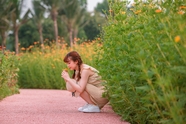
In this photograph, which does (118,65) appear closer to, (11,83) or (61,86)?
(11,83)

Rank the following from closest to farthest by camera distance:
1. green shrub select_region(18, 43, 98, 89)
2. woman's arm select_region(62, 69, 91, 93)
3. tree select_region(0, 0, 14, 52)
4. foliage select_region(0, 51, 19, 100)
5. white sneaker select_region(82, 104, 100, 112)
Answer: woman's arm select_region(62, 69, 91, 93) → white sneaker select_region(82, 104, 100, 112) → foliage select_region(0, 51, 19, 100) → green shrub select_region(18, 43, 98, 89) → tree select_region(0, 0, 14, 52)

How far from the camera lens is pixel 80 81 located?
623cm

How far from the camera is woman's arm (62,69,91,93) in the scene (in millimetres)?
6137

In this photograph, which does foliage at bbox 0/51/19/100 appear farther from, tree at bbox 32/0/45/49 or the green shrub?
tree at bbox 32/0/45/49

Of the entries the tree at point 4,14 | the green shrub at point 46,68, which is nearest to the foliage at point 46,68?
the green shrub at point 46,68

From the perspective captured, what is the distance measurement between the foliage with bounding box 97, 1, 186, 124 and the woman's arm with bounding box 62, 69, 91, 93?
36 cm

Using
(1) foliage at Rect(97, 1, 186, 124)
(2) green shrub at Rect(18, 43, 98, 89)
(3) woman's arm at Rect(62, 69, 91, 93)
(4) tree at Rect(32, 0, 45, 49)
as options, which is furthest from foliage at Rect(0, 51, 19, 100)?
(4) tree at Rect(32, 0, 45, 49)

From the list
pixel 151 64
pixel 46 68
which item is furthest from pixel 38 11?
pixel 151 64

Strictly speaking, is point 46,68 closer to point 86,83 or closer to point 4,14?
point 86,83

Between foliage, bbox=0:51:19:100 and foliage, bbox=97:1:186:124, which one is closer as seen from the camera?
foliage, bbox=97:1:186:124

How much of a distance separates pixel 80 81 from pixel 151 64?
2739 millimetres

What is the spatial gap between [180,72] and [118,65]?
59.2 inches

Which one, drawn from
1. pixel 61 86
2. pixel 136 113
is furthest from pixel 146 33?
pixel 61 86

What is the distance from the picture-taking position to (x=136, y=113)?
507 centimetres
